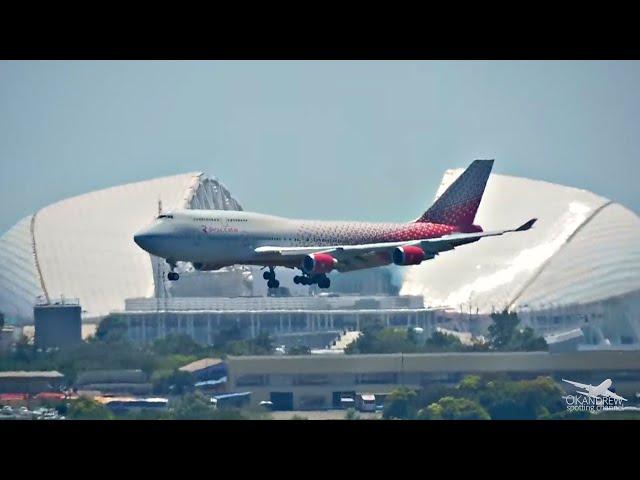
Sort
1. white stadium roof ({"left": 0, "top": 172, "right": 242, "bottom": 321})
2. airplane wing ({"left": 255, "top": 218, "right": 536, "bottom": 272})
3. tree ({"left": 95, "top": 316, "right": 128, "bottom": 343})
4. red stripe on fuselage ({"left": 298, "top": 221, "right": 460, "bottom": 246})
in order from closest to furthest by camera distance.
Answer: airplane wing ({"left": 255, "top": 218, "right": 536, "bottom": 272}) → red stripe on fuselage ({"left": 298, "top": 221, "right": 460, "bottom": 246}) → tree ({"left": 95, "top": 316, "right": 128, "bottom": 343}) → white stadium roof ({"left": 0, "top": 172, "right": 242, "bottom": 321})

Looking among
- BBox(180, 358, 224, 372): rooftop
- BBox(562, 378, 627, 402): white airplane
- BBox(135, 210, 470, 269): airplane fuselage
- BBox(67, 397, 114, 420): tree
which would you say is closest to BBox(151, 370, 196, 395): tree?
BBox(180, 358, 224, 372): rooftop

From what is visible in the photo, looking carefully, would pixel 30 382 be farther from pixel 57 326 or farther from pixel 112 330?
pixel 112 330

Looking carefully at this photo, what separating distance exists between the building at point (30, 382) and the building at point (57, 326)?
18.0 ft

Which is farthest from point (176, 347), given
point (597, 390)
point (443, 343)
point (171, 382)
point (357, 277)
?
point (357, 277)

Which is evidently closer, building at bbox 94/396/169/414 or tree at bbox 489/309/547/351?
building at bbox 94/396/169/414

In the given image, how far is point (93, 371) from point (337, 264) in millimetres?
9621

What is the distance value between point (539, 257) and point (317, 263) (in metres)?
51.5

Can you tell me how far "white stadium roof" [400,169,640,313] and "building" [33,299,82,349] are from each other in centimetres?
2966

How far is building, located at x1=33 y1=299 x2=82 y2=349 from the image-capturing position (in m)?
68.1

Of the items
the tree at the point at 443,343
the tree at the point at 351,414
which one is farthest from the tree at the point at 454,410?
the tree at the point at 443,343

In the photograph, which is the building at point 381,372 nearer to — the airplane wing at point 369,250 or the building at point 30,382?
the airplane wing at point 369,250

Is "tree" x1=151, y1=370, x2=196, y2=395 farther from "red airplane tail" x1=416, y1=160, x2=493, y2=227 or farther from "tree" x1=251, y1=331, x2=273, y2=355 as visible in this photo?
"red airplane tail" x1=416, y1=160, x2=493, y2=227
